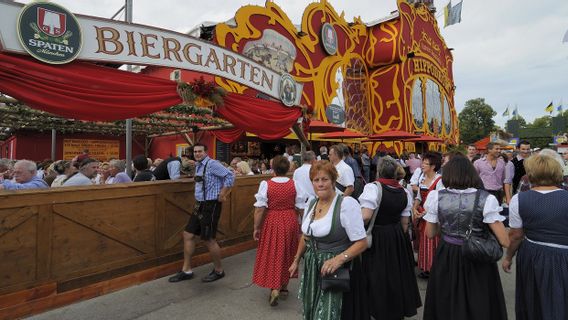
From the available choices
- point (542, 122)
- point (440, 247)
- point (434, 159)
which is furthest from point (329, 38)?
point (542, 122)

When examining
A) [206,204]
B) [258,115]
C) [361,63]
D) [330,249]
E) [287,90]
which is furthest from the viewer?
[361,63]

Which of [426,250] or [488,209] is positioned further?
[426,250]

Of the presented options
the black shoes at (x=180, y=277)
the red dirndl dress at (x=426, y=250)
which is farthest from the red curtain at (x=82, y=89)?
the red dirndl dress at (x=426, y=250)

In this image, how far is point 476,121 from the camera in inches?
2456

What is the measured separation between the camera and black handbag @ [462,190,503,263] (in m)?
2.21

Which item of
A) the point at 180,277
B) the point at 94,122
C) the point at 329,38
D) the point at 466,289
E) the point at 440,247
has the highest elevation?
the point at 329,38

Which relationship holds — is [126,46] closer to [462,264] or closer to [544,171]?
[462,264]

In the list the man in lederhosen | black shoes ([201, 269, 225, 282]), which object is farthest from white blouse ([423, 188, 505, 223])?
black shoes ([201, 269, 225, 282])

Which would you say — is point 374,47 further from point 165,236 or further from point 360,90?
point 165,236

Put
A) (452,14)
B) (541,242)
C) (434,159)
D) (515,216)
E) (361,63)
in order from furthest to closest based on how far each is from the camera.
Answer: (452,14)
(361,63)
(434,159)
(515,216)
(541,242)

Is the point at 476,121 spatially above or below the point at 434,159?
above

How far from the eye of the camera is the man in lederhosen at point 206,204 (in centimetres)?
397

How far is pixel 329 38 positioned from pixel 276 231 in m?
12.5

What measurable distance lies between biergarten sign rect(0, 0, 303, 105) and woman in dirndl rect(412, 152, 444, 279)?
9.34 feet
